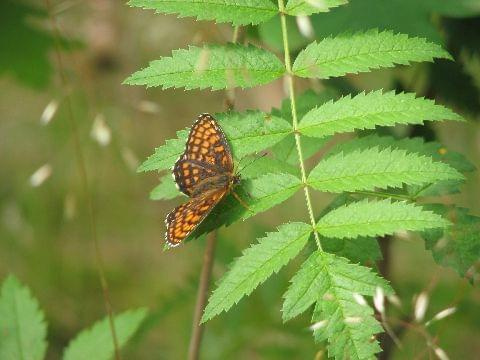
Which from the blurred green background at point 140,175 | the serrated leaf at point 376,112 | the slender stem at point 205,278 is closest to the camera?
the serrated leaf at point 376,112

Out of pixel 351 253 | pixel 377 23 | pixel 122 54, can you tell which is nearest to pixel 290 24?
pixel 377 23

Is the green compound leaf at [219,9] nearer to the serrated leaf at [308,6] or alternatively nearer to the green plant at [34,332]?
the serrated leaf at [308,6]

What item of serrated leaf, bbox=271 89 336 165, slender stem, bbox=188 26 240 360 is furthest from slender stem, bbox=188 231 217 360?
serrated leaf, bbox=271 89 336 165

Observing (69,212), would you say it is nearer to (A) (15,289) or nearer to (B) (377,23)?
(A) (15,289)

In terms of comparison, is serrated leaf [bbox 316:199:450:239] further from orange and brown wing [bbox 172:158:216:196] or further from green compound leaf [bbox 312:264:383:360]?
orange and brown wing [bbox 172:158:216:196]

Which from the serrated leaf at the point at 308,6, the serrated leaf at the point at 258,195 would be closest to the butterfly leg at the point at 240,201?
the serrated leaf at the point at 258,195

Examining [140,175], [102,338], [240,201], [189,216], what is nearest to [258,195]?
[240,201]
